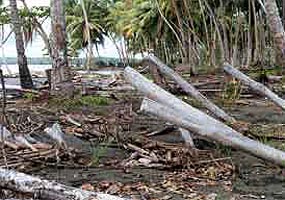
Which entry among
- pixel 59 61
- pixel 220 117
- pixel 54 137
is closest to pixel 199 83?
pixel 59 61

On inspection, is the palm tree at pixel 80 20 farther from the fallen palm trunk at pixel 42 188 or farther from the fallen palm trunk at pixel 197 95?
the fallen palm trunk at pixel 42 188

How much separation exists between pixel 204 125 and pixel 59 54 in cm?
691

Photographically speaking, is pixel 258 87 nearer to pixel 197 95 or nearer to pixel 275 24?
pixel 197 95

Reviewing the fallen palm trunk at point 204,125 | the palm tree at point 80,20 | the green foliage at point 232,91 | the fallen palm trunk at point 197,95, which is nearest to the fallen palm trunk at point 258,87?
the fallen palm trunk at point 197,95

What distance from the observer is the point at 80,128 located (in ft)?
22.7

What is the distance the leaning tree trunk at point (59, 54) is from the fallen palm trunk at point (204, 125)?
258 inches

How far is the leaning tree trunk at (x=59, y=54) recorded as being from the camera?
431 inches

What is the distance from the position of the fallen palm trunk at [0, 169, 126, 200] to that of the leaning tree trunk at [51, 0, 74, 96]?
8124 millimetres

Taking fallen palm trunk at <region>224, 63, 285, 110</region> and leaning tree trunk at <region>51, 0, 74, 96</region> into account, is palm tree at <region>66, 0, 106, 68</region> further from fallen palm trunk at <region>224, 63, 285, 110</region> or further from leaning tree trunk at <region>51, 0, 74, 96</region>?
fallen palm trunk at <region>224, 63, 285, 110</region>

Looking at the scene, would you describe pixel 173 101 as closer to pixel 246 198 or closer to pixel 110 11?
pixel 246 198

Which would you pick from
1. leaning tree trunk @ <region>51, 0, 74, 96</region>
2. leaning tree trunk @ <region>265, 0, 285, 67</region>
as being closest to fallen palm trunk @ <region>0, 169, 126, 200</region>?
leaning tree trunk @ <region>51, 0, 74, 96</region>

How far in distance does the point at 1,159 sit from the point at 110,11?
42.1 meters

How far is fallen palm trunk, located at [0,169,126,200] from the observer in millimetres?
2807

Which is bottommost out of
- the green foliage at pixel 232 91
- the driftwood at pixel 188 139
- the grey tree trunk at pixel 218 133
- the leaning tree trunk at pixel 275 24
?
the green foliage at pixel 232 91
